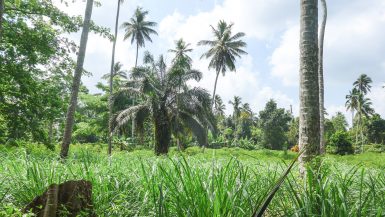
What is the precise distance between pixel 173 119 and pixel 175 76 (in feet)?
8.38

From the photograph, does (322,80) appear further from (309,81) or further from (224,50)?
(224,50)

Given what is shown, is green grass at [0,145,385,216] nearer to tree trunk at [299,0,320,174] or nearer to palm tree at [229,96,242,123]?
tree trunk at [299,0,320,174]

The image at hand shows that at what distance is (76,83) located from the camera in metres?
10.3

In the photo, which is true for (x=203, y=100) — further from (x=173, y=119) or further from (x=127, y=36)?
(x=127, y=36)

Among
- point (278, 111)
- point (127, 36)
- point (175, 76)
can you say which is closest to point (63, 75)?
point (175, 76)

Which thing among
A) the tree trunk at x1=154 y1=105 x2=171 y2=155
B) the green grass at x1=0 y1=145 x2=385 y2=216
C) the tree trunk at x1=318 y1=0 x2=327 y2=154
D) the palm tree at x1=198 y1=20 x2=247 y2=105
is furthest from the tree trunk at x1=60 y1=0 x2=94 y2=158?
the palm tree at x1=198 y1=20 x2=247 y2=105

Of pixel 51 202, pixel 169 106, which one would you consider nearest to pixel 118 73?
pixel 169 106

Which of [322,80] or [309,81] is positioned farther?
[322,80]

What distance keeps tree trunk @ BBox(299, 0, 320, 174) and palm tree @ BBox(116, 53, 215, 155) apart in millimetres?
14535

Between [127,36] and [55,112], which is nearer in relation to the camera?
[55,112]

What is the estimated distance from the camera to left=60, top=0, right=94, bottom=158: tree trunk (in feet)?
33.5

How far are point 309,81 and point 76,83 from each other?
727cm

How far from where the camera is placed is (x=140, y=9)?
46.3 meters

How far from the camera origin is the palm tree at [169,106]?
19906 mm
